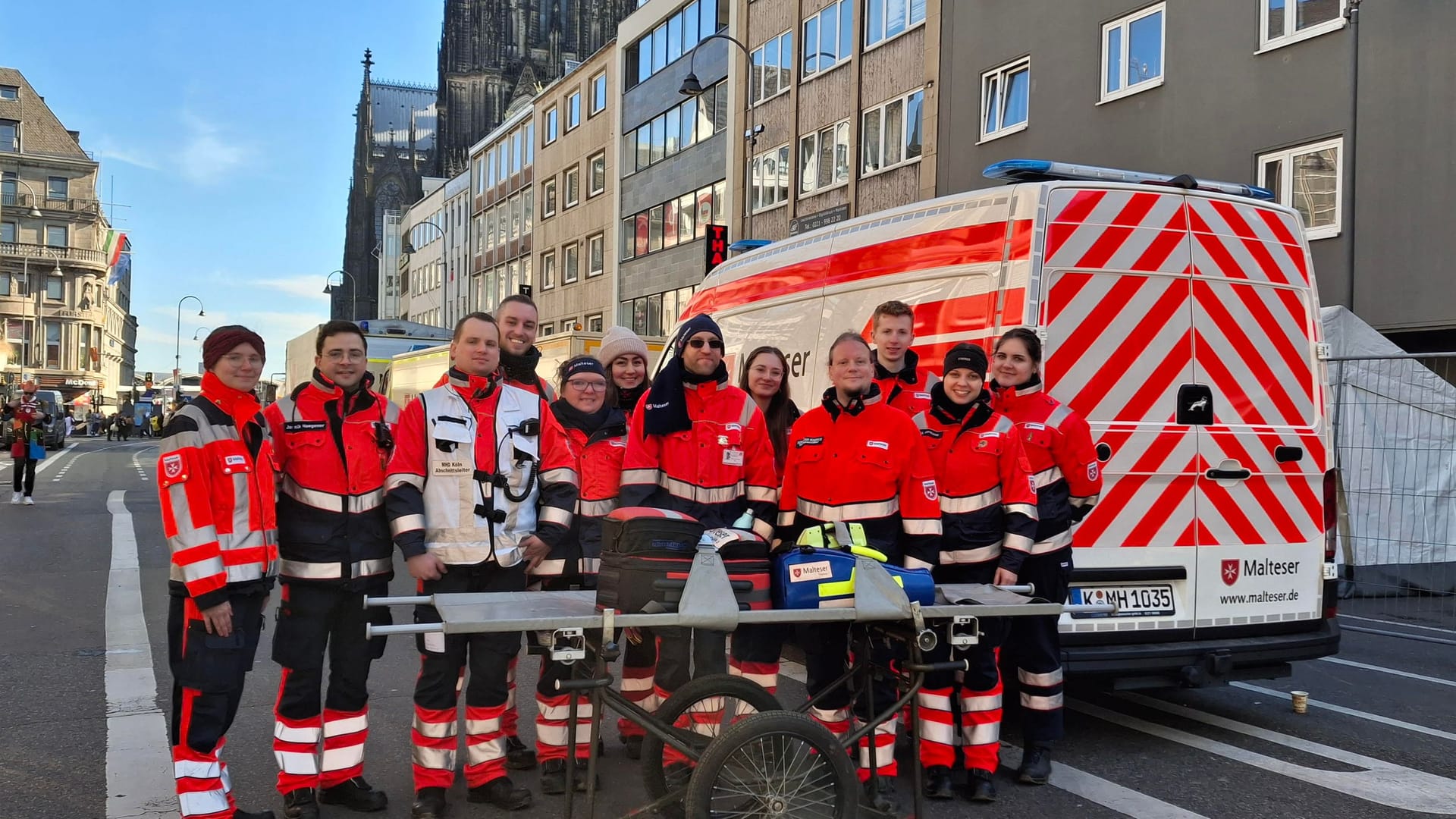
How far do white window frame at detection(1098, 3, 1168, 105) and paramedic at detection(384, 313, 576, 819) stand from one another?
14.0 m

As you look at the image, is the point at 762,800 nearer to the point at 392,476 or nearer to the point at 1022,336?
the point at 392,476

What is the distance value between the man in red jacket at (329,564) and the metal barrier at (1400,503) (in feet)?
22.3

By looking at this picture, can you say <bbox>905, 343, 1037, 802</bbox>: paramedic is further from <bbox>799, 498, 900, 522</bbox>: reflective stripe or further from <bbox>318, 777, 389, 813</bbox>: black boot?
<bbox>318, 777, 389, 813</bbox>: black boot

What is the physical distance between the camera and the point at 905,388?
540cm

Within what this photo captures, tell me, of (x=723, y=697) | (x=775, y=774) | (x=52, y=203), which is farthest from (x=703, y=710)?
(x=52, y=203)

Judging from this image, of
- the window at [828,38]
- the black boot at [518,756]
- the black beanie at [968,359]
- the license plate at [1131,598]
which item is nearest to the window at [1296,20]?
the window at [828,38]

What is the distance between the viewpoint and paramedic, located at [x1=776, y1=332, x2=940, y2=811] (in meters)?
4.61

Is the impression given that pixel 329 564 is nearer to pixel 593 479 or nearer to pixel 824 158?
pixel 593 479

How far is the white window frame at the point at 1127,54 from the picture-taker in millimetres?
16094

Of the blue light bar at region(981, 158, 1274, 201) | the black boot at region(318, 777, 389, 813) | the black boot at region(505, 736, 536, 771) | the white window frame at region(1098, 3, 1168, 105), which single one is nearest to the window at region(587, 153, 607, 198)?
the white window frame at region(1098, 3, 1168, 105)

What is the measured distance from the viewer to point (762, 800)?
3.81 meters

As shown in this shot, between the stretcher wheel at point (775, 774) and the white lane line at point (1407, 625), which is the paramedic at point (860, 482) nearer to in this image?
the stretcher wheel at point (775, 774)

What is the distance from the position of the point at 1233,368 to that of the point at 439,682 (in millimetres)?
3913

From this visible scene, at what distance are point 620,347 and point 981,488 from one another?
2.01 meters
